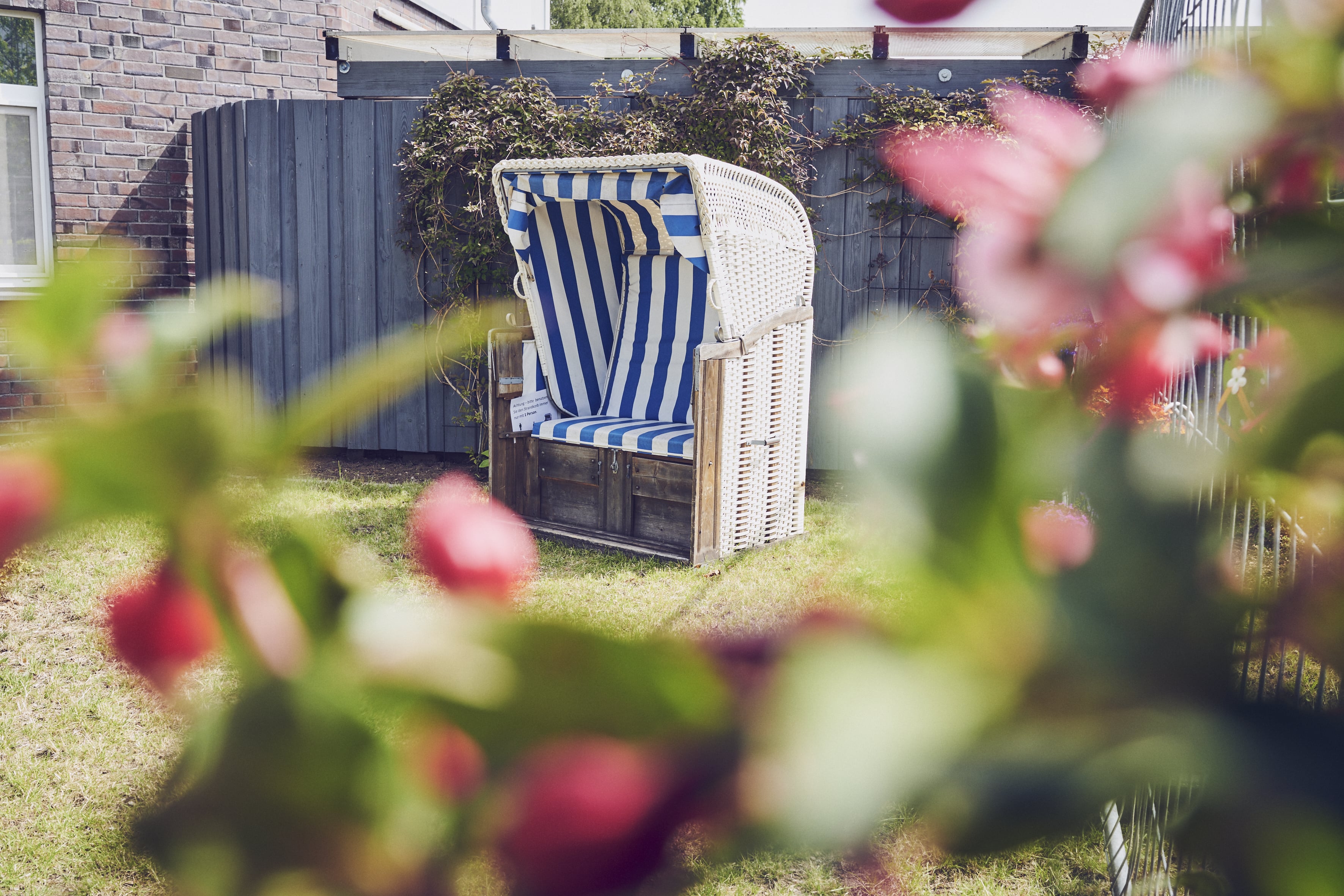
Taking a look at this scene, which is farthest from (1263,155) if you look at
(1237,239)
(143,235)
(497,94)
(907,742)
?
(143,235)

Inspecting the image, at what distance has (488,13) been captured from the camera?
6.25m

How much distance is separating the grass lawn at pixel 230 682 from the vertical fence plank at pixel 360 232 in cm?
100

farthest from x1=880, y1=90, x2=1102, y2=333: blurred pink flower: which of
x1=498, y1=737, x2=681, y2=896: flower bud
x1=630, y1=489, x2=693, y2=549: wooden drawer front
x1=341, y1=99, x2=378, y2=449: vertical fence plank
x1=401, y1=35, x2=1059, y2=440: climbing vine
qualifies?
Result: x1=341, y1=99, x2=378, y2=449: vertical fence plank

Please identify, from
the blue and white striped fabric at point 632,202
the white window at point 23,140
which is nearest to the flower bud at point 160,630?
the blue and white striped fabric at point 632,202

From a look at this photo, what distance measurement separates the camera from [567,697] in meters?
0.11

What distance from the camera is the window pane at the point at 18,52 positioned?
5.23 metres

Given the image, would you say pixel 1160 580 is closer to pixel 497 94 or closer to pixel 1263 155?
pixel 1263 155

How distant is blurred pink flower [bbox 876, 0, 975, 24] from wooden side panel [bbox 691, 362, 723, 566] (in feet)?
10.6

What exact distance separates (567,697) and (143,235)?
634 centimetres

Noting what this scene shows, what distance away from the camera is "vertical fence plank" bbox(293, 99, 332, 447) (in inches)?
210

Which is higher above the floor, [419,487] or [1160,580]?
[1160,580]

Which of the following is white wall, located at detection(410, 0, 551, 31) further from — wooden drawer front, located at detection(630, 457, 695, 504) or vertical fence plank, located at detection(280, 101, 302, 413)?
wooden drawer front, located at detection(630, 457, 695, 504)

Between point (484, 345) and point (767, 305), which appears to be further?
point (484, 345)

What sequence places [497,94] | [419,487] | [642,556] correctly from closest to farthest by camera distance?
[642,556] < [419,487] < [497,94]
